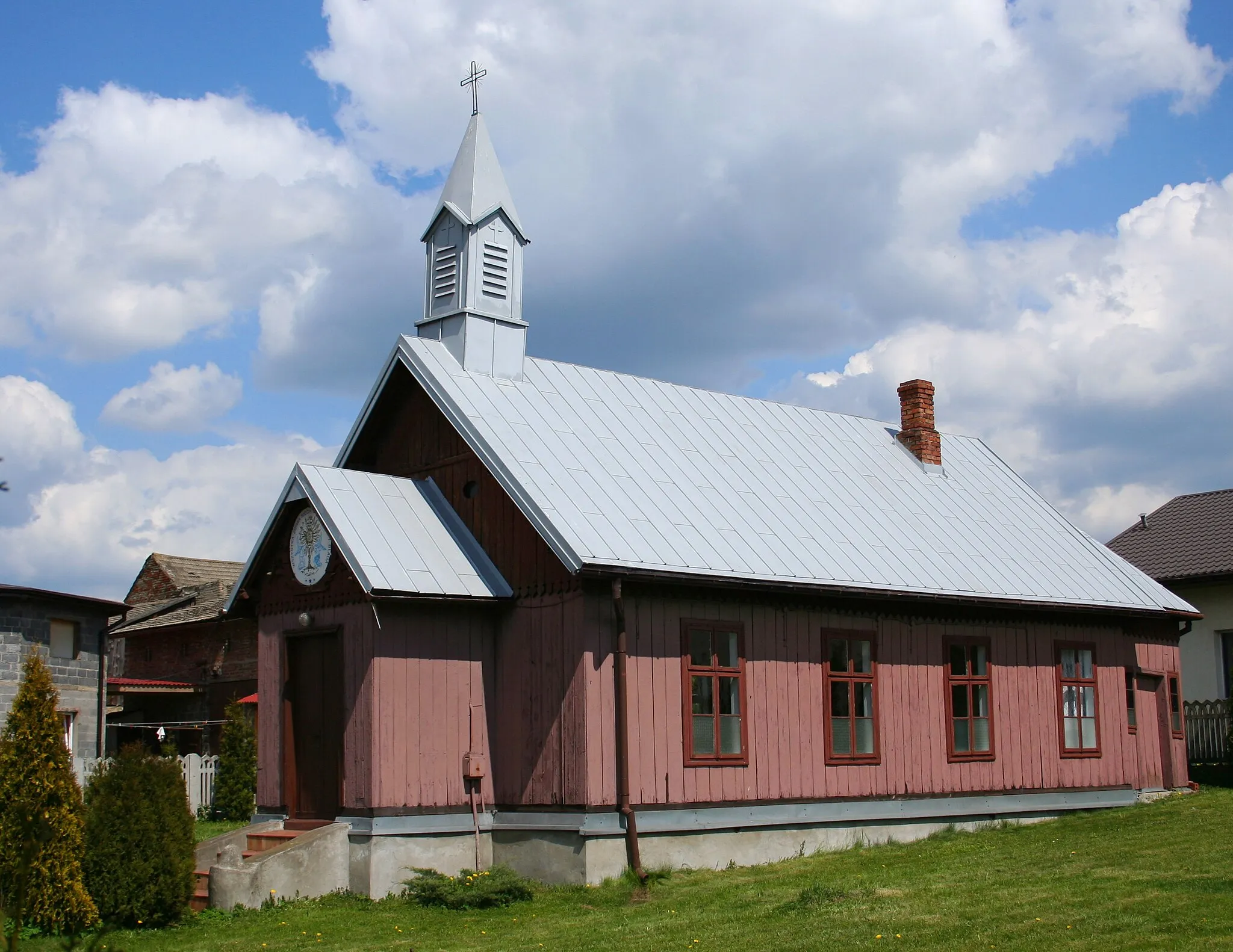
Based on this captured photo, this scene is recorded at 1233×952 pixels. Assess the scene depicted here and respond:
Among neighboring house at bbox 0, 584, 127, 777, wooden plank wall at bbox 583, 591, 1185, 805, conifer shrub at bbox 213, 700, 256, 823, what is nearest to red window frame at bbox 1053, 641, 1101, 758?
wooden plank wall at bbox 583, 591, 1185, 805

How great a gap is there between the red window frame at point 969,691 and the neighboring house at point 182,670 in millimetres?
18744

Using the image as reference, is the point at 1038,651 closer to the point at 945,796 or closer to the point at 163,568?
the point at 945,796

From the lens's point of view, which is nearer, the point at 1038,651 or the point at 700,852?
the point at 700,852

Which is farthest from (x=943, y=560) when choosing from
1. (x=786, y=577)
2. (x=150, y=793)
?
(x=150, y=793)

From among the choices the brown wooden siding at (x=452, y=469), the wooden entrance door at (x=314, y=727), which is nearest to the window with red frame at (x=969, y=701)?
the brown wooden siding at (x=452, y=469)

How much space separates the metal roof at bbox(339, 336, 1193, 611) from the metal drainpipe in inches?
27.7

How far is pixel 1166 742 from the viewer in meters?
24.2

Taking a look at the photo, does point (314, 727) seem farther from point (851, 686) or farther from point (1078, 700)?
point (1078, 700)

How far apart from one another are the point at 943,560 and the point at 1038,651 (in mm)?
2286

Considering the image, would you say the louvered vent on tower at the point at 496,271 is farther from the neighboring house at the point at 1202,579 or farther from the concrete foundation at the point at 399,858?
the neighboring house at the point at 1202,579

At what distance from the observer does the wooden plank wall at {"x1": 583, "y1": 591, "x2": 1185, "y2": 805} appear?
16938mm

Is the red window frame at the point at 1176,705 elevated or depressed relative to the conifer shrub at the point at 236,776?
elevated

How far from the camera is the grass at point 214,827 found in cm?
2462

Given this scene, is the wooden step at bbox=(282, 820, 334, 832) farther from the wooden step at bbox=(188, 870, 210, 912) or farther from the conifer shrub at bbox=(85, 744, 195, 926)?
the conifer shrub at bbox=(85, 744, 195, 926)
